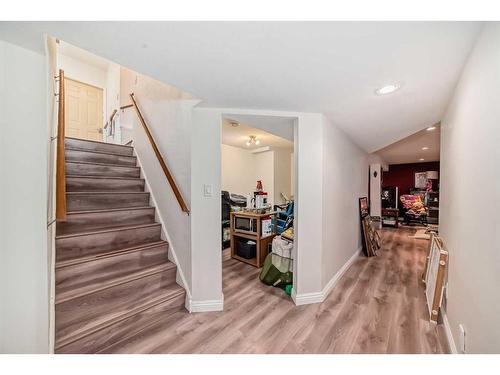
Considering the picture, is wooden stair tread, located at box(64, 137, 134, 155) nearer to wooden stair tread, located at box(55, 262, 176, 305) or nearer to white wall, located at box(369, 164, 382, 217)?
wooden stair tread, located at box(55, 262, 176, 305)

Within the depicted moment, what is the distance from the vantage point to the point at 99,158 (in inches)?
114

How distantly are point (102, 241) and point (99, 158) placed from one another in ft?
4.78

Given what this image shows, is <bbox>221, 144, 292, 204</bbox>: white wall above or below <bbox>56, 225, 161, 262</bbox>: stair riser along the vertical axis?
above

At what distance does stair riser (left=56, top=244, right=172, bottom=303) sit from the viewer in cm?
165

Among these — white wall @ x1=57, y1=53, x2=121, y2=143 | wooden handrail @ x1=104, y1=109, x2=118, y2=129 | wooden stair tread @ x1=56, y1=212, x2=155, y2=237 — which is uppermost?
white wall @ x1=57, y1=53, x2=121, y2=143

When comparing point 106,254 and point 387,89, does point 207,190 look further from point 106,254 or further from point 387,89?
point 387,89

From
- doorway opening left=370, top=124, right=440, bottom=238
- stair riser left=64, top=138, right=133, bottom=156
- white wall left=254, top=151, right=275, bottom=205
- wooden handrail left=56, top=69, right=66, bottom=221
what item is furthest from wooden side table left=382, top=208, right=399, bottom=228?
wooden handrail left=56, top=69, right=66, bottom=221

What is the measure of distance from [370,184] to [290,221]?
412 cm

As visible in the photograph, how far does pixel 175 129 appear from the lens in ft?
7.52

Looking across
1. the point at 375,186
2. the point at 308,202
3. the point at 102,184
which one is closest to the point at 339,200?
the point at 308,202

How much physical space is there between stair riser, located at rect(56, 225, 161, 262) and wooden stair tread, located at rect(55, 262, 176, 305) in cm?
21

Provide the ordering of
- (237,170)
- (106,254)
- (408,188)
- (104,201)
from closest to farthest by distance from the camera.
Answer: (106,254) → (104,201) → (237,170) → (408,188)
